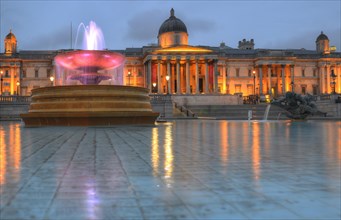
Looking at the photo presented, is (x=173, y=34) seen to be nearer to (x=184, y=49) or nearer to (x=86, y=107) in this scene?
(x=184, y=49)

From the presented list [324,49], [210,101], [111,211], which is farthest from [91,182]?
[324,49]

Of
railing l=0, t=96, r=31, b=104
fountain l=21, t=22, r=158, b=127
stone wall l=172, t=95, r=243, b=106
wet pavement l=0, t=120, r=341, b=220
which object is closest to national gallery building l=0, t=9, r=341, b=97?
stone wall l=172, t=95, r=243, b=106

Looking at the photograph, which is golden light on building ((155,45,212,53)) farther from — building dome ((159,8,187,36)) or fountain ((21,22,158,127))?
fountain ((21,22,158,127))

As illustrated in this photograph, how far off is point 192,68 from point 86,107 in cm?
6812

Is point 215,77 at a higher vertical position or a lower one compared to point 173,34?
lower

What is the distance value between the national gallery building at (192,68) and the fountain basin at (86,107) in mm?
57334

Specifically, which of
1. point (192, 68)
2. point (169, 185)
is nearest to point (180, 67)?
point (192, 68)

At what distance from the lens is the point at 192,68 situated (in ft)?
292

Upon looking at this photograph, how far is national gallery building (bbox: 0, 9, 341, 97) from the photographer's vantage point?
82.9 m

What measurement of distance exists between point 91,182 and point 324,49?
105 meters

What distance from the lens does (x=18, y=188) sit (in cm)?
554

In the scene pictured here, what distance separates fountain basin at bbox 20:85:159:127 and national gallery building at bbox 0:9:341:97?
57.3 meters

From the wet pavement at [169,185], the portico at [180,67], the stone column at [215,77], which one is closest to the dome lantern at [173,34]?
the portico at [180,67]

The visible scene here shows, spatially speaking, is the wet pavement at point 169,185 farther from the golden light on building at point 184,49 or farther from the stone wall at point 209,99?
the golden light on building at point 184,49
